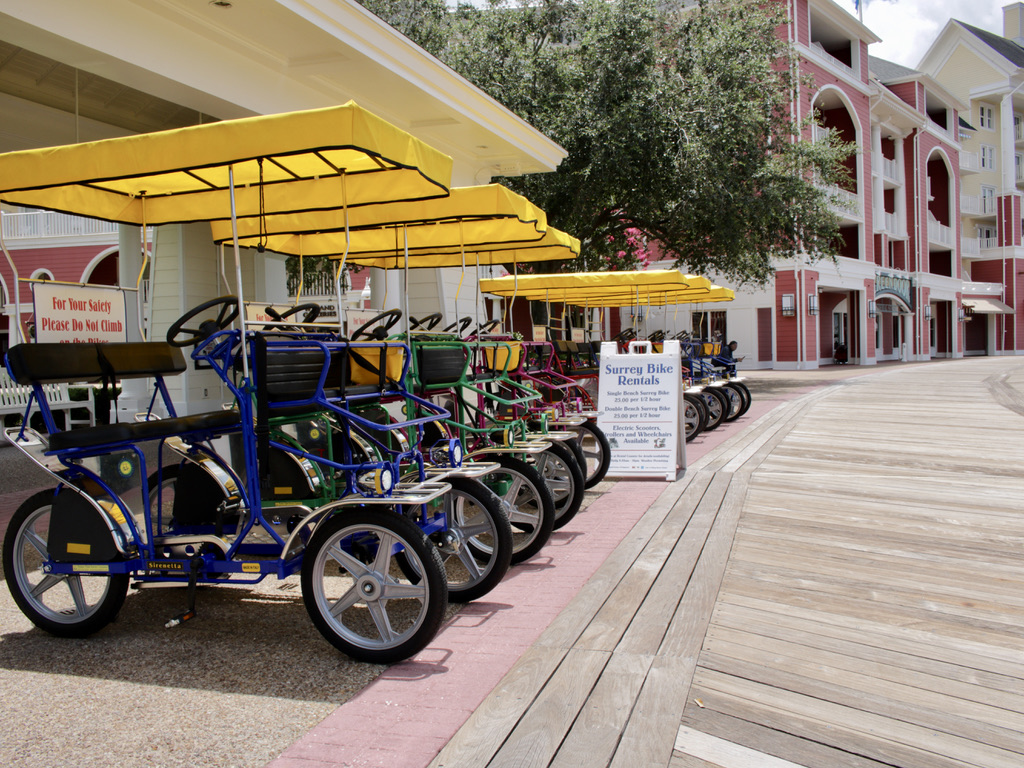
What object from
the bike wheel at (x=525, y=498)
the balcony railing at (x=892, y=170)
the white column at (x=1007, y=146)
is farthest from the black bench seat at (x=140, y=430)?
the white column at (x=1007, y=146)

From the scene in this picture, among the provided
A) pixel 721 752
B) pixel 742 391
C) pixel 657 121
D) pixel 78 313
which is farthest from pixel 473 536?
pixel 657 121

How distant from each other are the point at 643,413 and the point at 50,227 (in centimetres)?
2320

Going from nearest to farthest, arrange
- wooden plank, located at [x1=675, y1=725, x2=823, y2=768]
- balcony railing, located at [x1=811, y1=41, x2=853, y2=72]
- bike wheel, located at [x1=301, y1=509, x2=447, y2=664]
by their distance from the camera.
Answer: wooden plank, located at [x1=675, y1=725, x2=823, y2=768] → bike wheel, located at [x1=301, y1=509, x2=447, y2=664] → balcony railing, located at [x1=811, y1=41, x2=853, y2=72]

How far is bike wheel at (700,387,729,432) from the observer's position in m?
12.4

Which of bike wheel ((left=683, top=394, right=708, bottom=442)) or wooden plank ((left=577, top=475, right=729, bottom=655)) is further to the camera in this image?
bike wheel ((left=683, top=394, right=708, bottom=442))

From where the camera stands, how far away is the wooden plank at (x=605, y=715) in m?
2.69

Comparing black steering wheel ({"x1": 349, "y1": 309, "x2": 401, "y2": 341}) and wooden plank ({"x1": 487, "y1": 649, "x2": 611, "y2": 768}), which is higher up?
black steering wheel ({"x1": 349, "y1": 309, "x2": 401, "y2": 341})

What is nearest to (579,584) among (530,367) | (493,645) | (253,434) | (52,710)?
(493,645)

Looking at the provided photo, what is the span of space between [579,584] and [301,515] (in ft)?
5.15

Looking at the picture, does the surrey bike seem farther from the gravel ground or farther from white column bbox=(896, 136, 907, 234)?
white column bbox=(896, 136, 907, 234)

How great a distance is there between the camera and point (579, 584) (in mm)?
4582

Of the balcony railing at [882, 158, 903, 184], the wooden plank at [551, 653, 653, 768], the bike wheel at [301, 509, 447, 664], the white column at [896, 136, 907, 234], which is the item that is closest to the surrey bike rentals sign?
the bike wheel at [301, 509, 447, 664]

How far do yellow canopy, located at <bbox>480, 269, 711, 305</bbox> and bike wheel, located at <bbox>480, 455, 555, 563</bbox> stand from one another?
11.4 ft

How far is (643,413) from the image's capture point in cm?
812
